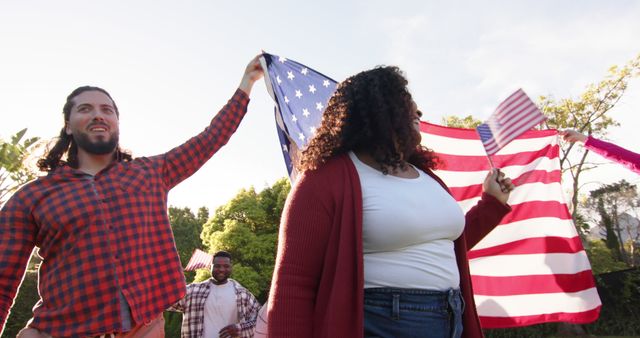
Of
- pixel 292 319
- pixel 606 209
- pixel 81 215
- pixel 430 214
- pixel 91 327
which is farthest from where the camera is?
pixel 606 209

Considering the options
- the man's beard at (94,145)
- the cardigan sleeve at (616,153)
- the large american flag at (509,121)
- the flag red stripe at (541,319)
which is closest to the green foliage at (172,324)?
the flag red stripe at (541,319)

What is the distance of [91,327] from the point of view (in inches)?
94.2

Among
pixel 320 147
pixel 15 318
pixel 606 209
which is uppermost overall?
pixel 606 209

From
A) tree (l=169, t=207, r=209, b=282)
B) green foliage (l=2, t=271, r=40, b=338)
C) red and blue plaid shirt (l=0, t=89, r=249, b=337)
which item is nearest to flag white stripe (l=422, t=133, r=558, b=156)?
red and blue plaid shirt (l=0, t=89, r=249, b=337)

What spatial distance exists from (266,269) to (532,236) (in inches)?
906

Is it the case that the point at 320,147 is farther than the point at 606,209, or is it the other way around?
the point at 606,209

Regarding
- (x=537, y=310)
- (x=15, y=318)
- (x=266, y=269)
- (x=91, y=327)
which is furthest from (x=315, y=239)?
(x=266, y=269)

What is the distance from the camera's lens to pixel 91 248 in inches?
98.5

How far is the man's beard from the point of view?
2.88m

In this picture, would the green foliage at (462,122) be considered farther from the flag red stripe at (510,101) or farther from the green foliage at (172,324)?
the flag red stripe at (510,101)

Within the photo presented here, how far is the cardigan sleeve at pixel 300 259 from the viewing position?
2002mm

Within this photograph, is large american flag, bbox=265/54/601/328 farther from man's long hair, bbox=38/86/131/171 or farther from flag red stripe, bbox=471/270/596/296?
man's long hair, bbox=38/86/131/171

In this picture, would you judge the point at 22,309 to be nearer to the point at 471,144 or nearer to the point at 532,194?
the point at 471,144

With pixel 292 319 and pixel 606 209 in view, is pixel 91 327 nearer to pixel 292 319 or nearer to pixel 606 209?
pixel 292 319
